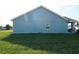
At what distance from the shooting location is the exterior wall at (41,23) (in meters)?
17.7

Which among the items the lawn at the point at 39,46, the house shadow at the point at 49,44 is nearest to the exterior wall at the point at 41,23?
the house shadow at the point at 49,44

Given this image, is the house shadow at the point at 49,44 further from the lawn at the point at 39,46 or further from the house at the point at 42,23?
the house at the point at 42,23

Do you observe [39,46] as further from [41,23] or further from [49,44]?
[41,23]

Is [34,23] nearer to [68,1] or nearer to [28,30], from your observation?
[28,30]

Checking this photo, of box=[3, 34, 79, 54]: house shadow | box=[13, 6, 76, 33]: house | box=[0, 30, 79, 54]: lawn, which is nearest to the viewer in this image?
box=[0, 30, 79, 54]: lawn

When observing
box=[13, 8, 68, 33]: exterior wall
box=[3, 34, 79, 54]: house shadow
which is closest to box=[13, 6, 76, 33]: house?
box=[13, 8, 68, 33]: exterior wall

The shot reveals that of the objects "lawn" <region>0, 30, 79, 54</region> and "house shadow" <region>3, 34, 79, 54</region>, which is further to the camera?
"house shadow" <region>3, 34, 79, 54</region>

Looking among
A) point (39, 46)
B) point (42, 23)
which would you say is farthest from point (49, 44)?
point (42, 23)

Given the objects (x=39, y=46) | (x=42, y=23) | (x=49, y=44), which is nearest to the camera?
(x=39, y=46)

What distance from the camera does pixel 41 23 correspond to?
17844 mm

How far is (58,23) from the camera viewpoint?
1798cm

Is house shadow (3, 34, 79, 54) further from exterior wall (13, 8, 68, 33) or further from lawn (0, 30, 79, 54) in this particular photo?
exterior wall (13, 8, 68, 33)

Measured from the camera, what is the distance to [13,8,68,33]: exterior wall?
17.7 m
